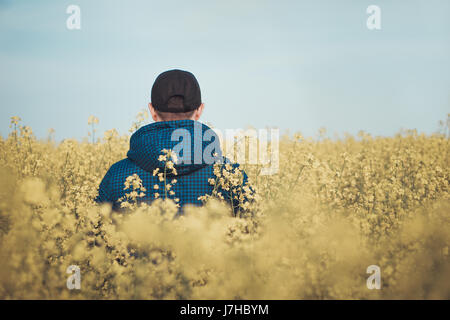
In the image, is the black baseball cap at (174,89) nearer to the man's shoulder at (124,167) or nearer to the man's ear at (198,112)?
the man's ear at (198,112)

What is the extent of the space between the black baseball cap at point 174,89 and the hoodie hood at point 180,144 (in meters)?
0.15

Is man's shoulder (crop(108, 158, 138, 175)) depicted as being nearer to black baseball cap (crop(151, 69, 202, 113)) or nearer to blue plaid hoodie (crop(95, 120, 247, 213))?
blue plaid hoodie (crop(95, 120, 247, 213))

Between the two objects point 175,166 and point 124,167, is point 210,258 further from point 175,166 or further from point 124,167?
point 124,167

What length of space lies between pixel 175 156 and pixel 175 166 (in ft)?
0.58

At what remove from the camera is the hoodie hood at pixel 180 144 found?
2451 millimetres

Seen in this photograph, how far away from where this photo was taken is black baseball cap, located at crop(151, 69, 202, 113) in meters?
2.53

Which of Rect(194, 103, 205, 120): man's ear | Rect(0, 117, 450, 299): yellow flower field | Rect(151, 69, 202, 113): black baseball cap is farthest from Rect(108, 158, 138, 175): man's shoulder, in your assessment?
Rect(194, 103, 205, 120): man's ear

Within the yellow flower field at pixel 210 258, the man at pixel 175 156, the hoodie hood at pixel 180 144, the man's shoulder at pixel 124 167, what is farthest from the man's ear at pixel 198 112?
the yellow flower field at pixel 210 258

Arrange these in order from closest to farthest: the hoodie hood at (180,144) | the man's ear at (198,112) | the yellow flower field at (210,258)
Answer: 1. the yellow flower field at (210,258)
2. the hoodie hood at (180,144)
3. the man's ear at (198,112)

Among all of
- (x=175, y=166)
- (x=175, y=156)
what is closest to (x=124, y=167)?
(x=175, y=166)

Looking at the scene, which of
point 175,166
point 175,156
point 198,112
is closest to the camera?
point 175,156

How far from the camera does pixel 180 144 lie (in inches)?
96.7

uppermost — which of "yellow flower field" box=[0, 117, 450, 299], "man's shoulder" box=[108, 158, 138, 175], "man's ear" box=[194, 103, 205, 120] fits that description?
"man's ear" box=[194, 103, 205, 120]
